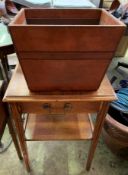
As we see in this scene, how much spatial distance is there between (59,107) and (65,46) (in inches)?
12.8

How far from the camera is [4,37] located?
0.99 m

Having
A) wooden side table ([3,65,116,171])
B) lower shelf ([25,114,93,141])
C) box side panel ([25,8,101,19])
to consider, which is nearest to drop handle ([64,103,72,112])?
wooden side table ([3,65,116,171])

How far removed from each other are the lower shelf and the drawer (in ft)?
0.90

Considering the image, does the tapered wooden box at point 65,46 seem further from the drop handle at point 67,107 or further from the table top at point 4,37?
the table top at point 4,37

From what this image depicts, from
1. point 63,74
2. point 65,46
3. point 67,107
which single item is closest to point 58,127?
point 67,107

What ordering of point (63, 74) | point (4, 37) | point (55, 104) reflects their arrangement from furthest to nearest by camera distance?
point (4, 37) < point (55, 104) < point (63, 74)

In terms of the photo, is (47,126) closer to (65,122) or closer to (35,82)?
(65,122)

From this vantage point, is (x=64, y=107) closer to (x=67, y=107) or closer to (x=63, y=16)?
(x=67, y=107)

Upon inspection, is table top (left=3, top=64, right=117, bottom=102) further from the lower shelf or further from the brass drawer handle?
the lower shelf

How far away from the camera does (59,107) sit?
2.52ft

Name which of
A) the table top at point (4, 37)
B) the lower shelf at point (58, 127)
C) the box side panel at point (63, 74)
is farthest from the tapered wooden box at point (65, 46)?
the lower shelf at point (58, 127)

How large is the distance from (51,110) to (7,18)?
2.64 ft

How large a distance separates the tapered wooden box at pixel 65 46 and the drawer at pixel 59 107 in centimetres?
8

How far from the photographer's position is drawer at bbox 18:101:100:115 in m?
0.76
